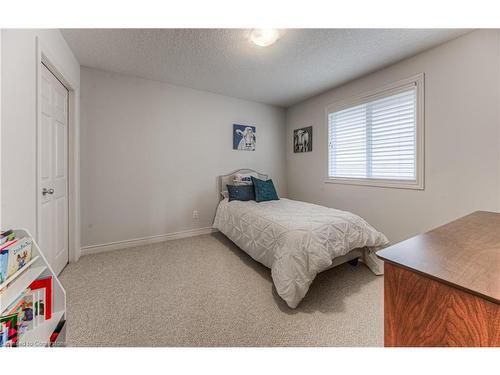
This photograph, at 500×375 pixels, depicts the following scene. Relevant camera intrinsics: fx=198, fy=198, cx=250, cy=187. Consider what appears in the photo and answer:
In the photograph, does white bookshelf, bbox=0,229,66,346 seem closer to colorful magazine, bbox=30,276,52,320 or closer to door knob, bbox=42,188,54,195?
colorful magazine, bbox=30,276,52,320

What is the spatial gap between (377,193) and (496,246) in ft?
6.81

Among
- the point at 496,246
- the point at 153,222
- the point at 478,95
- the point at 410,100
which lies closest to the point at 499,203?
the point at 478,95

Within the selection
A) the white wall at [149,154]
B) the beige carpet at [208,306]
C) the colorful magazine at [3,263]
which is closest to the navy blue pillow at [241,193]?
the white wall at [149,154]

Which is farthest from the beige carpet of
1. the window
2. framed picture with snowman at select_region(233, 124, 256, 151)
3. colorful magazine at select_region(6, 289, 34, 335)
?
framed picture with snowman at select_region(233, 124, 256, 151)

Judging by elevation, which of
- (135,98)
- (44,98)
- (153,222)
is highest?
(135,98)

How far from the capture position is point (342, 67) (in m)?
2.51

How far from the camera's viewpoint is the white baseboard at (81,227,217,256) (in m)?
2.58

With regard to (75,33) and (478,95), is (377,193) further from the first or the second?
(75,33)

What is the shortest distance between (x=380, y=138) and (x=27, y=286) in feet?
11.3

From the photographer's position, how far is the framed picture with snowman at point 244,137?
360 centimetres

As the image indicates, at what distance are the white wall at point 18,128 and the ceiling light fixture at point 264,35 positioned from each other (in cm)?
166

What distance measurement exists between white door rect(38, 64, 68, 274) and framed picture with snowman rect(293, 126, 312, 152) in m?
3.44

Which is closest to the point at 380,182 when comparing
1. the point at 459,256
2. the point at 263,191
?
the point at 263,191

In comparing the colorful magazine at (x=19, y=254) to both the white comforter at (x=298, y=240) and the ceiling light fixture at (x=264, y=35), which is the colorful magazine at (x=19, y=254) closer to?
the white comforter at (x=298, y=240)
